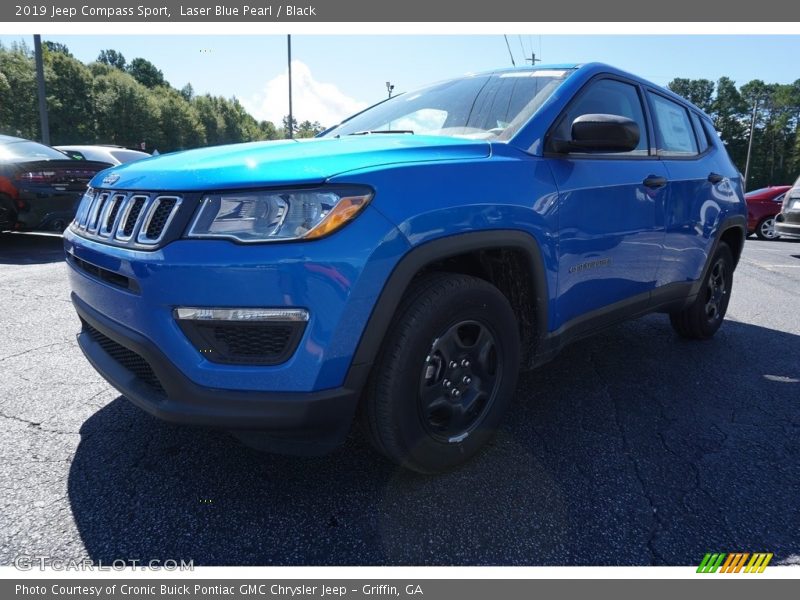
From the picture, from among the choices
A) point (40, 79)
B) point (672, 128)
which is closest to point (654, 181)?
point (672, 128)

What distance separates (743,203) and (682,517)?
310 centimetres

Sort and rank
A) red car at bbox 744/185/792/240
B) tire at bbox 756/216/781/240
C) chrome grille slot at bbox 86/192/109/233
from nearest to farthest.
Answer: chrome grille slot at bbox 86/192/109/233 → red car at bbox 744/185/792/240 → tire at bbox 756/216/781/240

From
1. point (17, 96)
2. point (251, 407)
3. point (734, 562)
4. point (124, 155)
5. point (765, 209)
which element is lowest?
point (734, 562)

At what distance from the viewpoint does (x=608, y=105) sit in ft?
9.32

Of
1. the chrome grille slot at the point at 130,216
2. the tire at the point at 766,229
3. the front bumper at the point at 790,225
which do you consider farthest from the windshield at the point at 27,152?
the tire at the point at 766,229

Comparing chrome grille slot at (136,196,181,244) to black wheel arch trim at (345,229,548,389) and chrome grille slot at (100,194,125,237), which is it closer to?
chrome grille slot at (100,194,125,237)

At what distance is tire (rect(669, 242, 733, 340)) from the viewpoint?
3887mm

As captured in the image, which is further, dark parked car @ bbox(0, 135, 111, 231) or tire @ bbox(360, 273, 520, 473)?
dark parked car @ bbox(0, 135, 111, 231)

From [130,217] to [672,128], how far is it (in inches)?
125

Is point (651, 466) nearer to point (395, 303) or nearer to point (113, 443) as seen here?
point (395, 303)

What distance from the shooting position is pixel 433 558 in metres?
1.67

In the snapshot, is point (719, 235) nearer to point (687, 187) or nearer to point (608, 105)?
point (687, 187)

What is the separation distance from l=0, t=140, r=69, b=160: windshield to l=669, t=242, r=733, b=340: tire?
281 inches

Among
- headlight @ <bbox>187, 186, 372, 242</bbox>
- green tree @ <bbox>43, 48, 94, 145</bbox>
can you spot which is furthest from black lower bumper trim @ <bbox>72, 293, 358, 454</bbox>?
green tree @ <bbox>43, 48, 94, 145</bbox>
